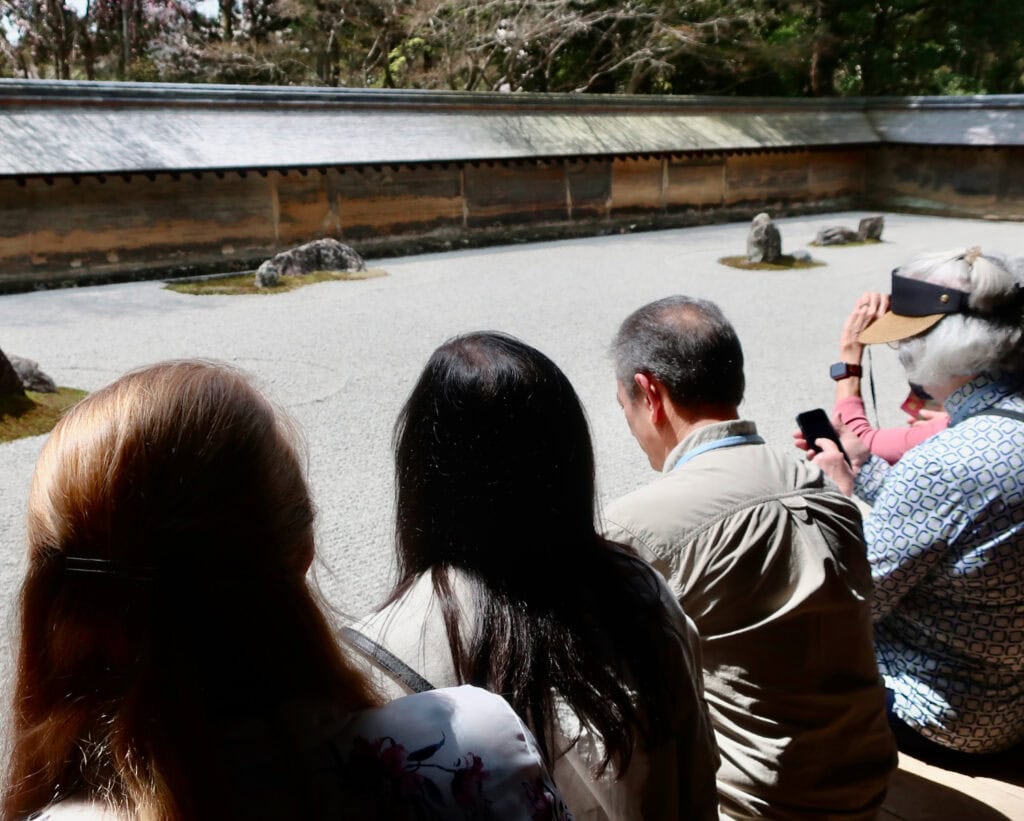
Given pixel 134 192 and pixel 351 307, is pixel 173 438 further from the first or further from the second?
pixel 134 192

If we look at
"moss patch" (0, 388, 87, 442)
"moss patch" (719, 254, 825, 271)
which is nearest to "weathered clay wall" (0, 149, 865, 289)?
"moss patch" (719, 254, 825, 271)

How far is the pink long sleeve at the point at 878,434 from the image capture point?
2.63 meters

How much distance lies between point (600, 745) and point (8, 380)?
5.28m

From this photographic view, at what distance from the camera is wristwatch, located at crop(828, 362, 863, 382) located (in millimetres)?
2592

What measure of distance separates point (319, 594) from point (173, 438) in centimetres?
23

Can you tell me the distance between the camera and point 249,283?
996cm

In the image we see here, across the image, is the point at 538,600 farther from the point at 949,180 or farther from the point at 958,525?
the point at 949,180

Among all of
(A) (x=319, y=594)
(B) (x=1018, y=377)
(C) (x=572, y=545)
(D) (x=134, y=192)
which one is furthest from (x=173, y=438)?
(D) (x=134, y=192)

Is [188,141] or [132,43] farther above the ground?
[132,43]

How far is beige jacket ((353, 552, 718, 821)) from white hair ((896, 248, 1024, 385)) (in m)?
1.20

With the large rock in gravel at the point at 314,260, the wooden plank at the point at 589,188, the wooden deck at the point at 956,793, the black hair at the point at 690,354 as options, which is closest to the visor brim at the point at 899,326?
the black hair at the point at 690,354

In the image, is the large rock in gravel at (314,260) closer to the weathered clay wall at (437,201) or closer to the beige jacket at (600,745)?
the weathered clay wall at (437,201)

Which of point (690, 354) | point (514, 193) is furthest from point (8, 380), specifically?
point (514, 193)

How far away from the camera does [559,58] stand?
18438mm
